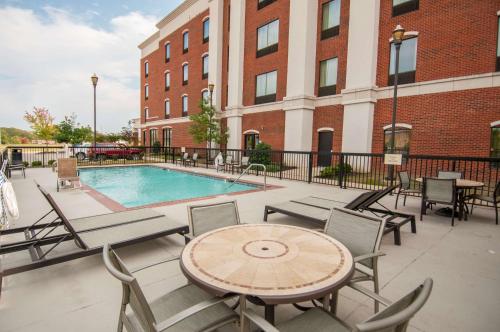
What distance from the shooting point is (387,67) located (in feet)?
45.7

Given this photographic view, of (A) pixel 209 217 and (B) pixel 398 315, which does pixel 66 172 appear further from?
(B) pixel 398 315

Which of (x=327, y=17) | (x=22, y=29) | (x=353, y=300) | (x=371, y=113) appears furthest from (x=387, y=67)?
(x=22, y=29)

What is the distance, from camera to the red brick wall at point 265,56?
1830cm

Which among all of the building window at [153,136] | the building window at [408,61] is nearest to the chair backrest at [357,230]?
the building window at [408,61]

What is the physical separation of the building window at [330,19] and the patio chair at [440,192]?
13.4m

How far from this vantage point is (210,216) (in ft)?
9.84

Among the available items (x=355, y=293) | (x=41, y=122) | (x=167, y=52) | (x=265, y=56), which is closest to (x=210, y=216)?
(x=355, y=293)

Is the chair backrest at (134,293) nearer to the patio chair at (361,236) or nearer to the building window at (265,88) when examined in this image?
the patio chair at (361,236)

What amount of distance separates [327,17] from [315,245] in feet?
59.3

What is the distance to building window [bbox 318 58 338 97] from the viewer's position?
16.3m

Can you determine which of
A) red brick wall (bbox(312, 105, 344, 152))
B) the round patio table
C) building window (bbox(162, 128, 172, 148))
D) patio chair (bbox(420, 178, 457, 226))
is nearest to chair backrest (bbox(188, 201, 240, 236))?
the round patio table

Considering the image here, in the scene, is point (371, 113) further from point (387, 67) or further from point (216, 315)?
point (216, 315)

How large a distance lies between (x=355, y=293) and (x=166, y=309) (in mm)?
2017

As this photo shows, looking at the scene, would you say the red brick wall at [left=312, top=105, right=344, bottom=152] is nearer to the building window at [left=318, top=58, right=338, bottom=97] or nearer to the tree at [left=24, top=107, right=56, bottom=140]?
the building window at [left=318, top=58, right=338, bottom=97]
